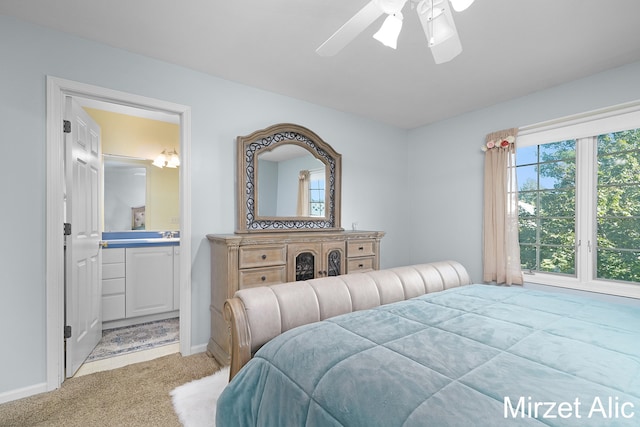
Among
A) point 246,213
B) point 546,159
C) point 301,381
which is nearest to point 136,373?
point 246,213

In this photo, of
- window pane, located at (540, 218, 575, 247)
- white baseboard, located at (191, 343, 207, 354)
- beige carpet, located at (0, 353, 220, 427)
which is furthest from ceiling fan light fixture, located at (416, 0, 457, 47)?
white baseboard, located at (191, 343, 207, 354)

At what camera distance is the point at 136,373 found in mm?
2254

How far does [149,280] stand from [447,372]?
3.46 metres

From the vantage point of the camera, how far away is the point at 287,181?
10.1 ft

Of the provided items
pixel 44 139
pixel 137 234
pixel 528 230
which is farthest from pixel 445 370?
pixel 137 234

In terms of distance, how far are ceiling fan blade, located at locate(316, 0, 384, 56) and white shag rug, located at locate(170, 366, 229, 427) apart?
2186 mm

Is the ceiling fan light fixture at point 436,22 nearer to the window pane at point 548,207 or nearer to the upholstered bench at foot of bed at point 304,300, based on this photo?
the upholstered bench at foot of bed at point 304,300

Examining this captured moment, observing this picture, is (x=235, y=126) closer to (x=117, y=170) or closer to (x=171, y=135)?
(x=171, y=135)

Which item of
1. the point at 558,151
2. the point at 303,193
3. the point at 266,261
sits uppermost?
the point at 558,151

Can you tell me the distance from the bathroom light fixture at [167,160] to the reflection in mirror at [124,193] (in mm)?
163

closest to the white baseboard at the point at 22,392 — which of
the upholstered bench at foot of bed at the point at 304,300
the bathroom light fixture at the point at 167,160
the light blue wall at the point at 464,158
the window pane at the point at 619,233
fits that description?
the upholstered bench at foot of bed at the point at 304,300

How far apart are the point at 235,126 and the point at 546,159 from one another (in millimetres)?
3195

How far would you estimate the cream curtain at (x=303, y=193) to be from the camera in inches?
126

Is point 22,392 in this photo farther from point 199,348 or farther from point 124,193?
point 124,193
